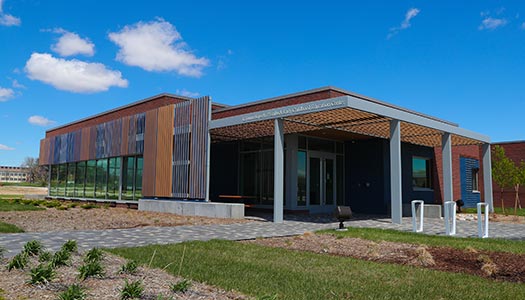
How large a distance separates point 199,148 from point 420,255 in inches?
486

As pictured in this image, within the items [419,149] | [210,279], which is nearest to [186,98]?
[419,149]

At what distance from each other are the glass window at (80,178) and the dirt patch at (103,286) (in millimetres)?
A: 25022

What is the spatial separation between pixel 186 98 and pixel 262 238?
48.3ft

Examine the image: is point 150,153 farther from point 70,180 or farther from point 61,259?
point 61,259

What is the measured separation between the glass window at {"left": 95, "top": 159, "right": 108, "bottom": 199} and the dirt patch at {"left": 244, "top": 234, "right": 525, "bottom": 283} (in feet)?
61.4

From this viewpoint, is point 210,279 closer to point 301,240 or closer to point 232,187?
point 301,240

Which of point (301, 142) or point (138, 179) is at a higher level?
point (301, 142)

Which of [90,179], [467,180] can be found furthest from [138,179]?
[467,180]

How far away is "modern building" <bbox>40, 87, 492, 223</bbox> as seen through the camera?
1548cm

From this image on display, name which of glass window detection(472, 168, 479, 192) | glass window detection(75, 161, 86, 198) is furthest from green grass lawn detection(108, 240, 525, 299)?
glass window detection(472, 168, 479, 192)

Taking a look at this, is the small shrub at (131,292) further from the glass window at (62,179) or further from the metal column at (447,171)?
the glass window at (62,179)

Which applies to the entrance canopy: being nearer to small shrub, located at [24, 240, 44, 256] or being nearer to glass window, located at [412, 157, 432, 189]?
glass window, located at [412, 157, 432, 189]

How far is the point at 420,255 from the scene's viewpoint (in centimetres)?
743

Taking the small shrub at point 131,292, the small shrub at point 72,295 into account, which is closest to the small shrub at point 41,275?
the small shrub at point 72,295
